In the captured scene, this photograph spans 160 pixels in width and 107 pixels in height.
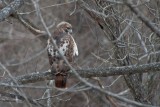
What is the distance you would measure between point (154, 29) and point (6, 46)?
28.8ft

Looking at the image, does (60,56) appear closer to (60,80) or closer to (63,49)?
(63,49)

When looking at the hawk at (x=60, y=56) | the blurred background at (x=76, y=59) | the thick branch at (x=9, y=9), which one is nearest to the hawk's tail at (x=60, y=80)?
the hawk at (x=60, y=56)

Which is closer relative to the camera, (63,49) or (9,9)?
(63,49)

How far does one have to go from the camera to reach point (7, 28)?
12.5 m

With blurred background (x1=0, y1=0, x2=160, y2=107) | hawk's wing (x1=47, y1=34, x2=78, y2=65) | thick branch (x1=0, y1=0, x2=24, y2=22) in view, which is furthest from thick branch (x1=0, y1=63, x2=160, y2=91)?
blurred background (x1=0, y1=0, x2=160, y2=107)

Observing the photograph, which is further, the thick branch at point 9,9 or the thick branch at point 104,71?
the thick branch at point 9,9

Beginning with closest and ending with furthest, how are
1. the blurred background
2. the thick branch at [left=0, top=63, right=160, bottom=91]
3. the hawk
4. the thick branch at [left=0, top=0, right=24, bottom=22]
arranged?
the thick branch at [left=0, top=63, right=160, bottom=91] → the hawk → the thick branch at [left=0, top=0, right=24, bottom=22] → the blurred background

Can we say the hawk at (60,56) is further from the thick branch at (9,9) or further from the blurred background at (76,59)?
the blurred background at (76,59)

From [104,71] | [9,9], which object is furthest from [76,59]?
[104,71]

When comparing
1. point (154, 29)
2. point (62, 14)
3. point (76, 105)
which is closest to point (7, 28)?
point (62, 14)

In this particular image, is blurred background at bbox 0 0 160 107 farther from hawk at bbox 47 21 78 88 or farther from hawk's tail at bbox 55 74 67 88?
hawk's tail at bbox 55 74 67 88

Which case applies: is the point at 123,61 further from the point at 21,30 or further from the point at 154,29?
the point at 21,30

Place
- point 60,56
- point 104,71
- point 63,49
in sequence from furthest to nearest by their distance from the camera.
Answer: point 63,49, point 60,56, point 104,71

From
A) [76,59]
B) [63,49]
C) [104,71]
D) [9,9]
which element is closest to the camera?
[104,71]
